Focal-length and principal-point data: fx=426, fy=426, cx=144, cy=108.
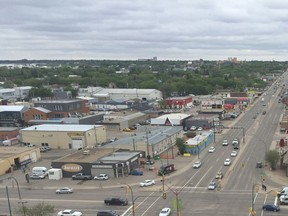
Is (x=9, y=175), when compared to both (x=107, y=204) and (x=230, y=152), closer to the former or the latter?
(x=107, y=204)

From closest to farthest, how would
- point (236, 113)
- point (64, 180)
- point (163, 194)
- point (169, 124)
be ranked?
point (163, 194) < point (64, 180) < point (169, 124) < point (236, 113)

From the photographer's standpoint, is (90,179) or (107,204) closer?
(107,204)

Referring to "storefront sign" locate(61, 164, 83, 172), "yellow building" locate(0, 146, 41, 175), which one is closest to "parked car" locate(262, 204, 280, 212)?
"storefront sign" locate(61, 164, 83, 172)

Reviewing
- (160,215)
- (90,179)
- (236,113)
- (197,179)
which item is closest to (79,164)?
(90,179)

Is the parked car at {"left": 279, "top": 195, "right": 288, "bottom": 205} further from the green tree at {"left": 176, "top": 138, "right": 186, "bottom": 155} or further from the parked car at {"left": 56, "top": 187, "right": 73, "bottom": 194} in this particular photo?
the green tree at {"left": 176, "top": 138, "right": 186, "bottom": 155}

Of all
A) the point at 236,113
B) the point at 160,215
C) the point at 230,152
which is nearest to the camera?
the point at 160,215

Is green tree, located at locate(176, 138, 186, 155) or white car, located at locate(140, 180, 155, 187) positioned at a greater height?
green tree, located at locate(176, 138, 186, 155)
